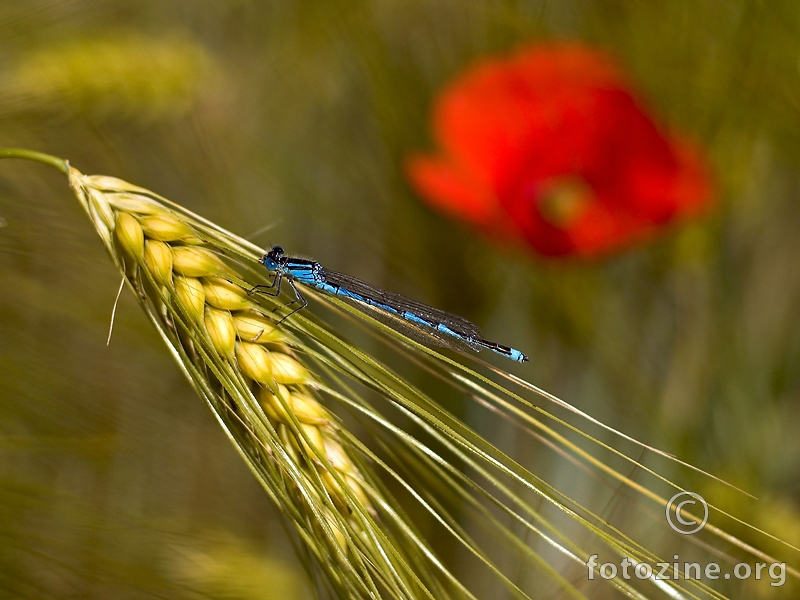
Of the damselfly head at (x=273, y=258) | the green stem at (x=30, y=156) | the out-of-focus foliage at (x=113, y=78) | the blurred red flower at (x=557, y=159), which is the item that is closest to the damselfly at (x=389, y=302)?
the damselfly head at (x=273, y=258)

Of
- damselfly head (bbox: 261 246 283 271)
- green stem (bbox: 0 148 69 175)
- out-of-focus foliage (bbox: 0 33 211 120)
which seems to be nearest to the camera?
green stem (bbox: 0 148 69 175)

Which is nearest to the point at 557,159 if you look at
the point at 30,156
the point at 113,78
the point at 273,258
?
the point at 273,258

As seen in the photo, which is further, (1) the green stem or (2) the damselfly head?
(2) the damselfly head

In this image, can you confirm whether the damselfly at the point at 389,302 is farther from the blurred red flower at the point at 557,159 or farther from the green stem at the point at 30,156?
the green stem at the point at 30,156

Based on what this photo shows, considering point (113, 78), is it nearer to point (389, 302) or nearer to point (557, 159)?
point (389, 302)

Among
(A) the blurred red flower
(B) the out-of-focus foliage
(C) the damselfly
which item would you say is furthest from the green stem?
(A) the blurred red flower

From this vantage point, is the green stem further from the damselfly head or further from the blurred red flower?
the blurred red flower
